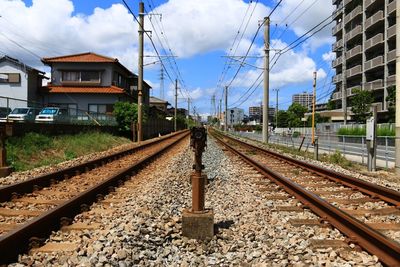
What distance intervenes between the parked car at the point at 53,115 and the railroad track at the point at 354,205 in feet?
54.2

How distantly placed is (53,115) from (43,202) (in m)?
20.3

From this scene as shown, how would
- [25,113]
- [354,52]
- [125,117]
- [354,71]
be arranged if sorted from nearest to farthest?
[25,113] < [125,117] < [354,71] < [354,52]

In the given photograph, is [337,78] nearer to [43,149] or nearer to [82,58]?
[82,58]

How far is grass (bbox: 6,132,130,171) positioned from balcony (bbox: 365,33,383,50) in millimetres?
52181

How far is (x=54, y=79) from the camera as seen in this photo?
54.8m

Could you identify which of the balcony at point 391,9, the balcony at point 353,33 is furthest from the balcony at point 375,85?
the balcony at point 353,33

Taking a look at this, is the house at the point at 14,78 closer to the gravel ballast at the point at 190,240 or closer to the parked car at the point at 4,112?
the parked car at the point at 4,112

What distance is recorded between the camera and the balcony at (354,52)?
7462 cm

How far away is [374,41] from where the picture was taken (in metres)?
67.5

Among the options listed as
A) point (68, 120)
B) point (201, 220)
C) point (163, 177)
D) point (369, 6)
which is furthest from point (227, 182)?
point (369, 6)

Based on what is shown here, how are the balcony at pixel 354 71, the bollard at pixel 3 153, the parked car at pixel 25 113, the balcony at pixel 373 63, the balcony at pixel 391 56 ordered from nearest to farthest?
the bollard at pixel 3 153, the parked car at pixel 25 113, the balcony at pixel 391 56, the balcony at pixel 373 63, the balcony at pixel 354 71

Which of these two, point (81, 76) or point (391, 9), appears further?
point (391, 9)

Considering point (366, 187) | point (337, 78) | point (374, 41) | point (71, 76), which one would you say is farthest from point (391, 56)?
point (366, 187)

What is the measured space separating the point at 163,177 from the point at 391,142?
11.3 metres
